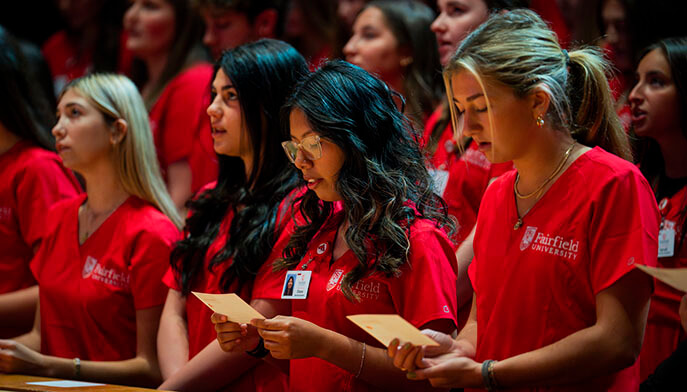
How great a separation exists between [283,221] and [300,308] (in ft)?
1.36

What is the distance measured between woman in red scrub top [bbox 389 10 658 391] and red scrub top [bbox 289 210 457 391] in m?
0.11

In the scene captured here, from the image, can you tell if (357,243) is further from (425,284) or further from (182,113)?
(182,113)

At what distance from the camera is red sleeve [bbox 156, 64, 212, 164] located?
431 cm

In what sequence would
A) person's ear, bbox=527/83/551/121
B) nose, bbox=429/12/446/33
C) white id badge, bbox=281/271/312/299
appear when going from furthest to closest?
nose, bbox=429/12/446/33 < white id badge, bbox=281/271/312/299 < person's ear, bbox=527/83/551/121

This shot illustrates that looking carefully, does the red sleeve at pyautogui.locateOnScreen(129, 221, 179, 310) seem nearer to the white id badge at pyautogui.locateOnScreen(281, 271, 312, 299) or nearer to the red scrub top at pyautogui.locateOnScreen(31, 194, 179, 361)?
the red scrub top at pyautogui.locateOnScreen(31, 194, 179, 361)

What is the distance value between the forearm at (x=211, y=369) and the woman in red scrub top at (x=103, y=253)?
414mm

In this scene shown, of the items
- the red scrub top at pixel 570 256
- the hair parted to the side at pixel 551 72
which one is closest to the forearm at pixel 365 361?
the red scrub top at pixel 570 256

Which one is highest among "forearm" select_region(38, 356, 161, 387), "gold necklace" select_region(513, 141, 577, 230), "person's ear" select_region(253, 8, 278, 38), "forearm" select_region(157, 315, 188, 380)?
"person's ear" select_region(253, 8, 278, 38)

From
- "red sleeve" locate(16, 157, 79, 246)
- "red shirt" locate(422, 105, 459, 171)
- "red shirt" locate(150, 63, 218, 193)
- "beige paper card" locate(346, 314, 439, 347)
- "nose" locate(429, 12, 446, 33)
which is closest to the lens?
"beige paper card" locate(346, 314, 439, 347)

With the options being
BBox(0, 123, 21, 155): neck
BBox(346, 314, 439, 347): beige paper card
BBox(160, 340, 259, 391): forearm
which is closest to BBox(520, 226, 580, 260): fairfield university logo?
BBox(346, 314, 439, 347): beige paper card

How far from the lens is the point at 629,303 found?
193 cm

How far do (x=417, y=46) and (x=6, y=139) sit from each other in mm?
1965

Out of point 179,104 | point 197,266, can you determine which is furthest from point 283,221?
point 179,104

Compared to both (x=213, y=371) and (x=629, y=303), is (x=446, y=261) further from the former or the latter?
(x=213, y=371)
